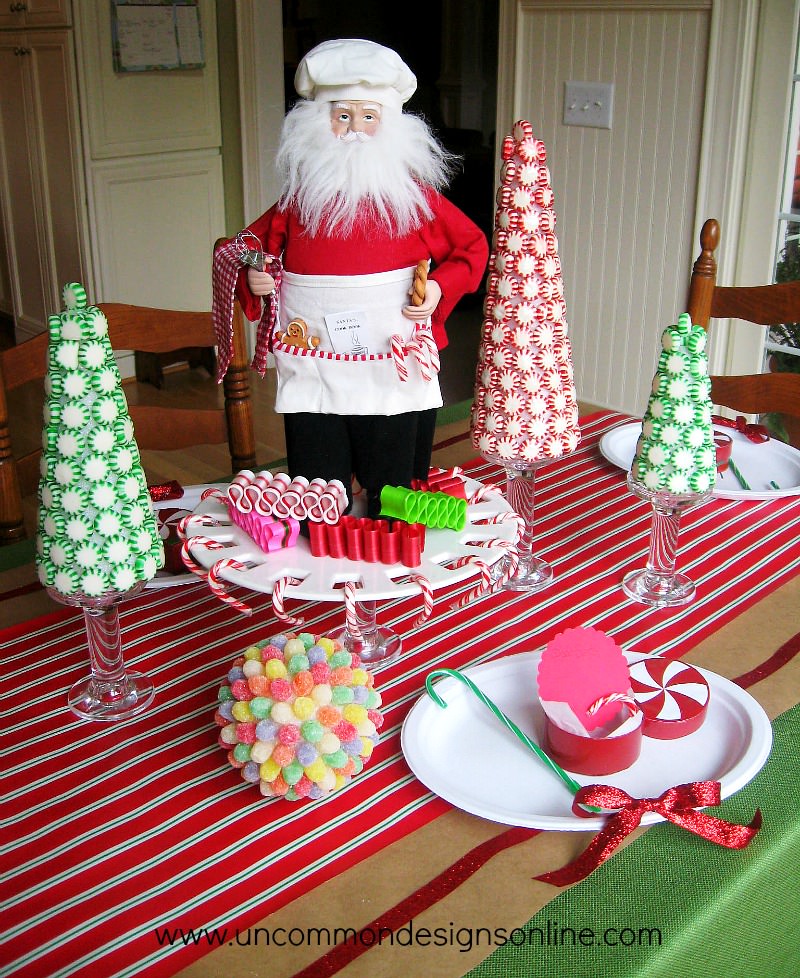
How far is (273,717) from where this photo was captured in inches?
29.1

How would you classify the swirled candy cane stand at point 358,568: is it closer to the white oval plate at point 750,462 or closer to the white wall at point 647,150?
the white oval plate at point 750,462

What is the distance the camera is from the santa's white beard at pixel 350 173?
102 centimetres

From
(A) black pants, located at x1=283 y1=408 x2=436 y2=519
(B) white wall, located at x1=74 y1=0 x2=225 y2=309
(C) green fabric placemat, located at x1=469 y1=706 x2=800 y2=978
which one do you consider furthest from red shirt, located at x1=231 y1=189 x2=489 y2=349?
(B) white wall, located at x1=74 y1=0 x2=225 y2=309

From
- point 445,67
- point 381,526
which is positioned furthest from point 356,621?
point 445,67

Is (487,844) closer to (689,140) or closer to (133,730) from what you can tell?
(133,730)

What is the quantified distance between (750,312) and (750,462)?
33cm

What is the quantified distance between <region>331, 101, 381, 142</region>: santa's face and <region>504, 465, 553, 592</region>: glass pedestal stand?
35cm

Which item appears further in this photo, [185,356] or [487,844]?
[185,356]

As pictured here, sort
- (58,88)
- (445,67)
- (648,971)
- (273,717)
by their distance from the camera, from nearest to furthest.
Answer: (648,971), (273,717), (58,88), (445,67)

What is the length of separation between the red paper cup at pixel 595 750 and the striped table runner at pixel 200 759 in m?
0.10

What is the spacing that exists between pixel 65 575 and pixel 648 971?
Answer: 49 cm

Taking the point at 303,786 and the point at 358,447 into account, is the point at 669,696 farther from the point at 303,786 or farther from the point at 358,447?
the point at 358,447

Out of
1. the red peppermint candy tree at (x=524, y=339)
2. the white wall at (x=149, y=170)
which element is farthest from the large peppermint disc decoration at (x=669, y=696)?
the white wall at (x=149, y=170)

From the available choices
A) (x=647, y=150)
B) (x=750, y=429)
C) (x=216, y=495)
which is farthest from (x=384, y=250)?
(x=647, y=150)
